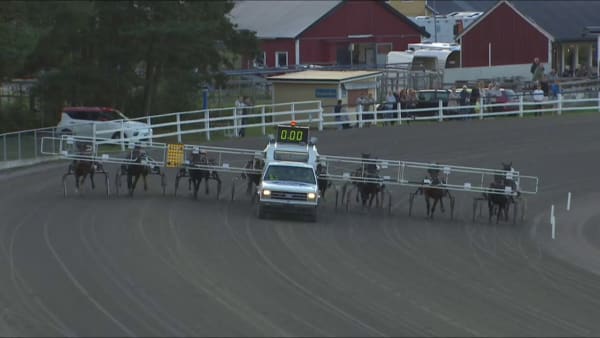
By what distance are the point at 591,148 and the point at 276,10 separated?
41.9 metres

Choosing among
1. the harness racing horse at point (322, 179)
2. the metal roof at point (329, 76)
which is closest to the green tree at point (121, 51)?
the metal roof at point (329, 76)

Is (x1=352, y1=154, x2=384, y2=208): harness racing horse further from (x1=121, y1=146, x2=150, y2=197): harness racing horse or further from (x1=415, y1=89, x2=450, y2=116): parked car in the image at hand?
(x1=415, y1=89, x2=450, y2=116): parked car

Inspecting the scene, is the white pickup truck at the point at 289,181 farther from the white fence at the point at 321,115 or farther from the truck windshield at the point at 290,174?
the white fence at the point at 321,115

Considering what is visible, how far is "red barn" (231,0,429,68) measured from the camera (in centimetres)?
7781

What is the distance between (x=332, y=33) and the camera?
78375mm

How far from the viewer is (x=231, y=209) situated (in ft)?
99.6

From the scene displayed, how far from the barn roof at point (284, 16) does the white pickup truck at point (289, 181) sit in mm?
45947

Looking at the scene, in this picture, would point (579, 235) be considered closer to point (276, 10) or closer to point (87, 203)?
point (87, 203)

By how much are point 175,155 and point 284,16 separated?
165 ft

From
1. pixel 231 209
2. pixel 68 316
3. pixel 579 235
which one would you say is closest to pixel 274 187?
pixel 231 209

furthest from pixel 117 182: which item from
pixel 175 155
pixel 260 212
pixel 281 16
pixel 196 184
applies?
pixel 281 16

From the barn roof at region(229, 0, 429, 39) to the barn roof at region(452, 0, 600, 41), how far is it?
12178 millimetres

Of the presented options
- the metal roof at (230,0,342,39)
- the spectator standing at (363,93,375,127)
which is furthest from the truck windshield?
the metal roof at (230,0,342,39)

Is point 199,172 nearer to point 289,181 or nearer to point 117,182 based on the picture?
point 117,182
